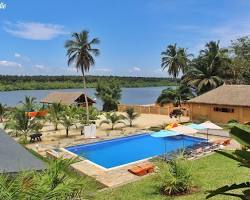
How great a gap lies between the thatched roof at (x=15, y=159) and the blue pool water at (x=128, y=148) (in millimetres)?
10947

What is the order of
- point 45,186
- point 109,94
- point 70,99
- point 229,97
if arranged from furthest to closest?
point 109,94 → point 70,99 → point 229,97 → point 45,186

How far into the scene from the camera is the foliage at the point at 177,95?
44.2 m

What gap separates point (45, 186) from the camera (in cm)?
504

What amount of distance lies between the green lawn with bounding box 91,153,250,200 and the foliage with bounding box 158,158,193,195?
423 millimetres

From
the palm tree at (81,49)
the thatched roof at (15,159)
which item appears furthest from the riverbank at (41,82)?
the thatched roof at (15,159)

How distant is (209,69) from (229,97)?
11.5 metres

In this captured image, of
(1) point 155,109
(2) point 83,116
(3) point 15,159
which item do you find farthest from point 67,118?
(3) point 15,159

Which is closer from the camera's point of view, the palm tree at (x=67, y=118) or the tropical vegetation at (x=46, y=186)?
the tropical vegetation at (x=46, y=186)

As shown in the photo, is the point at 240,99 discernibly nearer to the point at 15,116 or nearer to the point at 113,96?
the point at 15,116

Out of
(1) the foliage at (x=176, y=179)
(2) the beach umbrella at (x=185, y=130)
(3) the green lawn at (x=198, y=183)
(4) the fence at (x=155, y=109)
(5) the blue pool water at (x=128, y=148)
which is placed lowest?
(5) the blue pool water at (x=128, y=148)

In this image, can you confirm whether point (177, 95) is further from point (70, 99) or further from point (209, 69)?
point (70, 99)

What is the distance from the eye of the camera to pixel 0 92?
127 m

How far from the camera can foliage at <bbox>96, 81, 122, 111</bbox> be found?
48125mm

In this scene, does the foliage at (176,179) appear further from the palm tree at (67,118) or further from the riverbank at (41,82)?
the riverbank at (41,82)
